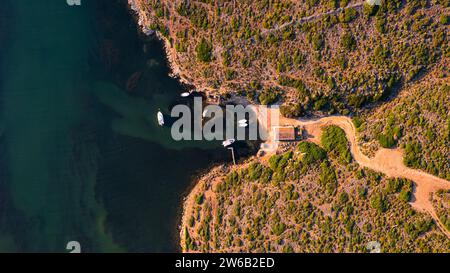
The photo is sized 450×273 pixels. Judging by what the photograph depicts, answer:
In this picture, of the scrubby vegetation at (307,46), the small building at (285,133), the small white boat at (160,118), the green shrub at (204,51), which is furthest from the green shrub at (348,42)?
the small white boat at (160,118)

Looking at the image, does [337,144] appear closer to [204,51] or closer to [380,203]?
[380,203]

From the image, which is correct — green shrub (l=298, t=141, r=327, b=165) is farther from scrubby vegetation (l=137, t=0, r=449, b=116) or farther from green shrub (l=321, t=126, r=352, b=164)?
scrubby vegetation (l=137, t=0, r=449, b=116)

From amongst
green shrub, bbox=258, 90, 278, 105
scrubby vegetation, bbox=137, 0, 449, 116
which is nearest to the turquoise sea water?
scrubby vegetation, bbox=137, 0, 449, 116

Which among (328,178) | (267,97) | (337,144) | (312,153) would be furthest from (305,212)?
(267,97)
